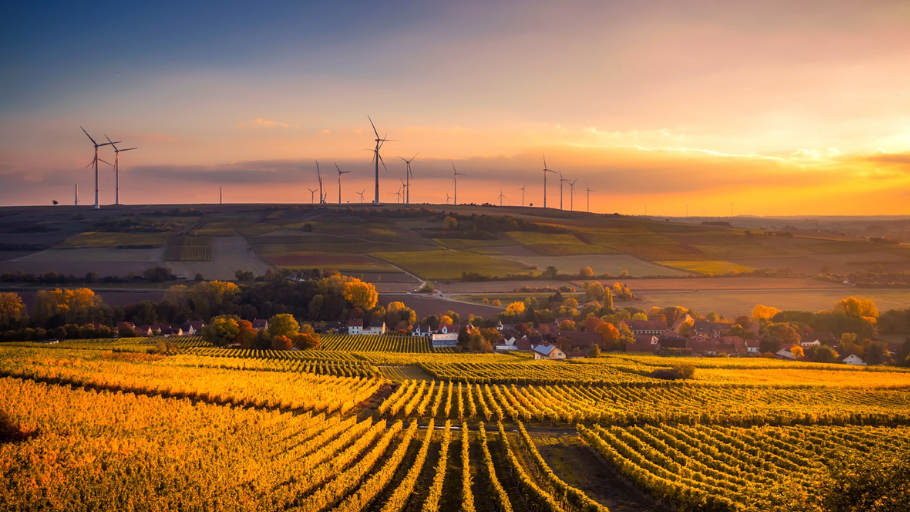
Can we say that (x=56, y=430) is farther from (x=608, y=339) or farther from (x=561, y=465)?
(x=608, y=339)

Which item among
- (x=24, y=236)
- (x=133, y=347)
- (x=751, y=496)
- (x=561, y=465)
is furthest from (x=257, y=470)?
(x=24, y=236)

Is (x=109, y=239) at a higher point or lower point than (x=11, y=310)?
higher

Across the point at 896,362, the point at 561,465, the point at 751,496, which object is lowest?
the point at 896,362

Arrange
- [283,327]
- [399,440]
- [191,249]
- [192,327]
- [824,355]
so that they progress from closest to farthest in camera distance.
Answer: [399,440] < [283,327] < [824,355] < [192,327] < [191,249]

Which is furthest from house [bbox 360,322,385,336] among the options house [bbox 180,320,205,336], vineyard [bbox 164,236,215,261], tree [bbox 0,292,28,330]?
vineyard [bbox 164,236,215,261]

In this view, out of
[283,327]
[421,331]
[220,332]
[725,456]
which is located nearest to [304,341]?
[283,327]

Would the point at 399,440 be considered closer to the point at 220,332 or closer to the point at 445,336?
the point at 220,332
